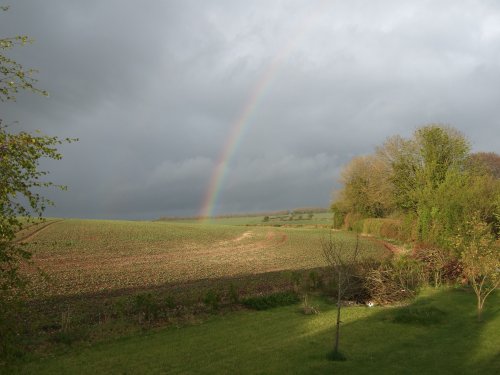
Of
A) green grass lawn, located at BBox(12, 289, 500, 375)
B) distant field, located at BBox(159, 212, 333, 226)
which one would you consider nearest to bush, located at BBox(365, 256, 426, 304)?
green grass lawn, located at BBox(12, 289, 500, 375)

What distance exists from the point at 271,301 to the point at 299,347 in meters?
7.14

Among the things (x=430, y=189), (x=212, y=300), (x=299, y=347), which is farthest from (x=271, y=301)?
(x=430, y=189)

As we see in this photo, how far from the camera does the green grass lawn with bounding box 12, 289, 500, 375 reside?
40.1 ft

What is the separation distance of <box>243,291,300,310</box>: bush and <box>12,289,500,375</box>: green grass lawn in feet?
3.18

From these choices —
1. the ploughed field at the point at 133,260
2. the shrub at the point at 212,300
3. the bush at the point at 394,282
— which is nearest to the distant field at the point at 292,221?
the ploughed field at the point at 133,260

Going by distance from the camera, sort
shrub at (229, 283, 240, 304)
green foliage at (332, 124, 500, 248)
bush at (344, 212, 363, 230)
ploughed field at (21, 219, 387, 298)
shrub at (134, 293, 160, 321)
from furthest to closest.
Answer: bush at (344, 212, 363, 230) < green foliage at (332, 124, 500, 248) < ploughed field at (21, 219, 387, 298) < shrub at (229, 283, 240, 304) < shrub at (134, 293, 160, 321)

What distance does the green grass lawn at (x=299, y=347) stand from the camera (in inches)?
481

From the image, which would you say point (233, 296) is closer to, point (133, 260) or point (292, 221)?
point (133, 260)

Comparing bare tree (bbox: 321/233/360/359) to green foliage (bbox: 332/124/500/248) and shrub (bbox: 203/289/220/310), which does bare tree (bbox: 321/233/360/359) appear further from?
green foliage (bbox: 332/124/500/248)

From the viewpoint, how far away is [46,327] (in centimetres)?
1656

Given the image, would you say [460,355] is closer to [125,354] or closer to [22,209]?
[125,354]

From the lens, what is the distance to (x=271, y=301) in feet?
70.3

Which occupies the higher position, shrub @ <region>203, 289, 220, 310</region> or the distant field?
the distant field

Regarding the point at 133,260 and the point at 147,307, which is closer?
the point at 147,307
